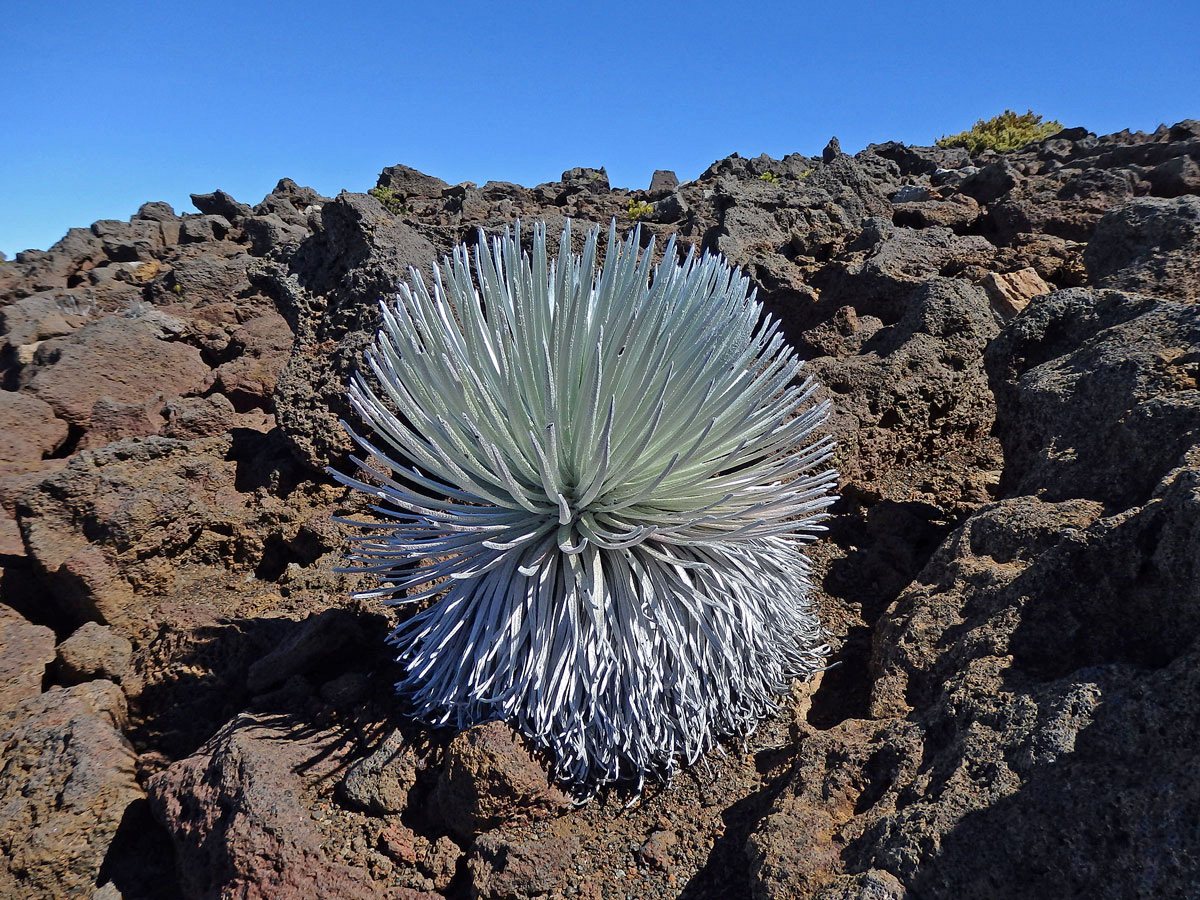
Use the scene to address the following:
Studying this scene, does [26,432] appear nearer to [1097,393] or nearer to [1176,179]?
[1097,393]

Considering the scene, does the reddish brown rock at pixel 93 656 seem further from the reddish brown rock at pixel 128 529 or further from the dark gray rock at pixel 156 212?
the dark gray rock at pixel 156 212

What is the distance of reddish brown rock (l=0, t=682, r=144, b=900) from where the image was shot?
4.71 ft

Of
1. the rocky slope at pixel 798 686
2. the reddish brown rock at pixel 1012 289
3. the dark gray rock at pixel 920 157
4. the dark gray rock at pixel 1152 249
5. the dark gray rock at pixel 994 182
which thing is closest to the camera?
the rocky slope at pixel 798 686

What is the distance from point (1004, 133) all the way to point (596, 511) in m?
11.3

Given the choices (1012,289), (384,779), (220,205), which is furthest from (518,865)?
(220,205)

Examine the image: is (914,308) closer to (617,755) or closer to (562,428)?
(562,428)

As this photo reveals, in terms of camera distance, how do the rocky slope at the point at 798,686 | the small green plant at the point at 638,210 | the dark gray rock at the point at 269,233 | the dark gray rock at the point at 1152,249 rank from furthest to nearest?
the small green plant at the point at 638,210
the dark gray rock at the point at 269,233
the dark gray rock at the point at 1152,249
the rocky slope at the point at 798,686

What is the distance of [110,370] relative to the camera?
323 cm

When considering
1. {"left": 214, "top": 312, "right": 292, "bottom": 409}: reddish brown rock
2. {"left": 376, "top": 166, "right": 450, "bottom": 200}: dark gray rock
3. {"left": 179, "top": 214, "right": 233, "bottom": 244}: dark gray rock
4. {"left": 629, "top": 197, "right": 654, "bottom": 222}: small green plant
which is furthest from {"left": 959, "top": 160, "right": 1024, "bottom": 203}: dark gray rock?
{"left": 179, "top": 214, "right": 233, "bottom": 244}: dark gray rock

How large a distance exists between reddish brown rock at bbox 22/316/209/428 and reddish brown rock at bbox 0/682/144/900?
1.88 m

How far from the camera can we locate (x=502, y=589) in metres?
1.42

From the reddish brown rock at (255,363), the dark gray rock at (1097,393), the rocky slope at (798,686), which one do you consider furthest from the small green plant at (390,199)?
the dark gray rock at (1097,393)

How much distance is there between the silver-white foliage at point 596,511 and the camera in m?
1.37

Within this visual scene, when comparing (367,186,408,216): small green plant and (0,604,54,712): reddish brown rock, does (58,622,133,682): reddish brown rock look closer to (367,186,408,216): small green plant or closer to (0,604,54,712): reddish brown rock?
(0,604,54,712): reddish brown rock
